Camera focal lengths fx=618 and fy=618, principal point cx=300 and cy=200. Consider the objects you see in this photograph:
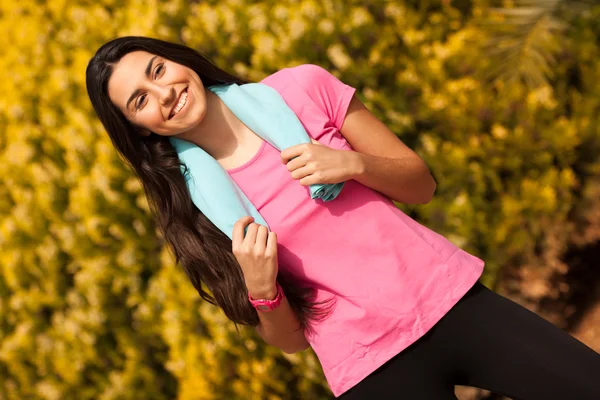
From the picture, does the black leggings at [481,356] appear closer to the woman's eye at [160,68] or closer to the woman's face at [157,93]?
the woman's face at [157,93]

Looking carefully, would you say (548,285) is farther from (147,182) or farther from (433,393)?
(147,182)

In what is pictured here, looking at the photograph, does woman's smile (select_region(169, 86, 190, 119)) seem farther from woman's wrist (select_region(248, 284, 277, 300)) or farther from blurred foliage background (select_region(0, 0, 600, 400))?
blurred foliage background (select_region(0, 0, 600, 400))

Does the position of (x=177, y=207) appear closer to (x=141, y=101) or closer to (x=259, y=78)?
(x=141, y=101)

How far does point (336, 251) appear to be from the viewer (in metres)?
1.50

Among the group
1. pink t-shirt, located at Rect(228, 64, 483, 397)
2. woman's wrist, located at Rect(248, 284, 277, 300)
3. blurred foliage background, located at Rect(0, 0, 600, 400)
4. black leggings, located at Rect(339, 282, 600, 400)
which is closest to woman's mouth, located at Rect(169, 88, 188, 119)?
pink t-shirt, located at Rect(228, 64, 483, 397)

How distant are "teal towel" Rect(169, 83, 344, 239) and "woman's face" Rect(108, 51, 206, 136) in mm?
85

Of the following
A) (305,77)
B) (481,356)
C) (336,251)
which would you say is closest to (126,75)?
(305,77)

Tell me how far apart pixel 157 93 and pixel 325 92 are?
0.42m

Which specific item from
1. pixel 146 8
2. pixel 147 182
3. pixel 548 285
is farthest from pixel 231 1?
pixel 548 285

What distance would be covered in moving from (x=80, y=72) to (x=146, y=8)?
0.50 m

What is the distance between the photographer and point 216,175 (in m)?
1.50

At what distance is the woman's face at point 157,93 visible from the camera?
4.83 ft

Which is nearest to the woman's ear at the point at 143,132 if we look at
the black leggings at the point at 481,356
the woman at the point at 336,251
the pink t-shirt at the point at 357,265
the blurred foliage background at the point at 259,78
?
the woman at the point at 336,251

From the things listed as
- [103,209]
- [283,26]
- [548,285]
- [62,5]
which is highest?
[62,5]
